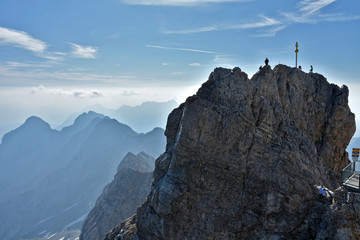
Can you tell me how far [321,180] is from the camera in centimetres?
3716

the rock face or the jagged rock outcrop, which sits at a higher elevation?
the rock face

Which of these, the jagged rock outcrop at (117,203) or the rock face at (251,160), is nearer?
the rock face at (251,160)

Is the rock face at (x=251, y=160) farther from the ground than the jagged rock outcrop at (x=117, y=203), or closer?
farther from the ground

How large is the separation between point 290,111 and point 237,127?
10624mm

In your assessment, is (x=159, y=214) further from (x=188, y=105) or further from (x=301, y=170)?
(x=301, y=170)

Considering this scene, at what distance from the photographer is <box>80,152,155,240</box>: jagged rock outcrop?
12638 centimetres

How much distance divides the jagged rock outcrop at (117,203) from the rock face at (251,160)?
91.9 metres

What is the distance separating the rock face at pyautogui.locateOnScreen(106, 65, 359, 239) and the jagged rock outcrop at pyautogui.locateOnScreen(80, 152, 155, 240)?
91.9m

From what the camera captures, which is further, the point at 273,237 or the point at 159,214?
the point at 159,214

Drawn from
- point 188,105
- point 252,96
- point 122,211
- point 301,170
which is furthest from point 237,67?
point 122,211

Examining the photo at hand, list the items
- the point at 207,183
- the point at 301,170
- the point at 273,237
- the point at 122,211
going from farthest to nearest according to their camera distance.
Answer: the point at 122,211 < the point at 207,183 < the point at 301,170 < the point at 273,237

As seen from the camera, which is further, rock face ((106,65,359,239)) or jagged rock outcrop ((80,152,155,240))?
jagged rock outcrop ((80,152,155,240))

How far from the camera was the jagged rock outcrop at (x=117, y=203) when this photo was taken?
415 ft

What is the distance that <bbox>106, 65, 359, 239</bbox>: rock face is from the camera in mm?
34719
